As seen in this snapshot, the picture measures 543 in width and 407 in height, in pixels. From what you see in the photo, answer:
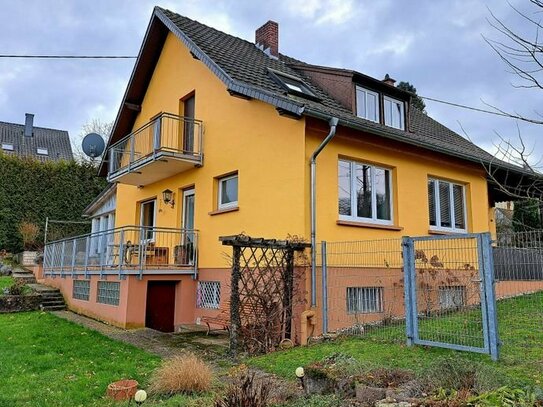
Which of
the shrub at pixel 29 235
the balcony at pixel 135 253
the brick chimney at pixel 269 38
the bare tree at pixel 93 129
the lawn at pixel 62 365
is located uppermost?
the bare tree at pixel 93 129

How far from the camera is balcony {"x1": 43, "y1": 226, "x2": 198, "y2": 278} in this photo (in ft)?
37.4

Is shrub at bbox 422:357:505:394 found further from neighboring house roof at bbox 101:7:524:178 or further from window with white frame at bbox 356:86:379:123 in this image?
window with white frame at bbox 356:86:379:123

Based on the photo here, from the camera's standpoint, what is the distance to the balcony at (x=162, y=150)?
12.5 metres

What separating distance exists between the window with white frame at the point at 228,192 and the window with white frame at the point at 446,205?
5.30 metres

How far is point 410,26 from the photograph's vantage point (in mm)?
7746

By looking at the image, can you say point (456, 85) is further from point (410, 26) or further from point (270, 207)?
point (270, 207)

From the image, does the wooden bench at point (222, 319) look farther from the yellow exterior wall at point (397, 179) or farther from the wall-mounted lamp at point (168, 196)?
Result: the wall-mounted lamp at point (168, 196)

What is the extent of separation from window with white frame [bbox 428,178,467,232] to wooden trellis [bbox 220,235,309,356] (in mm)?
5057

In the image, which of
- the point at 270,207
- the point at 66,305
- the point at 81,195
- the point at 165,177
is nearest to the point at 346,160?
the point at 270,207

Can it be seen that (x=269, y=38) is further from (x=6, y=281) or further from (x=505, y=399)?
(x=505, y=399)

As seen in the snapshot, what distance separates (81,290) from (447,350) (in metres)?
11.4

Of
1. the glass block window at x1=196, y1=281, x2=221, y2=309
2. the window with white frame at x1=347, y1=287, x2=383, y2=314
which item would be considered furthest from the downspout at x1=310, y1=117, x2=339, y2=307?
the glass block window at x1=196, y1=281, x2=221, y2=309

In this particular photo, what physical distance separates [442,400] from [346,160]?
7.06m

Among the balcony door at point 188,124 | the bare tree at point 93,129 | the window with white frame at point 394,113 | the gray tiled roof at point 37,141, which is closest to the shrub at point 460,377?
the window with white frame at point 394,113
